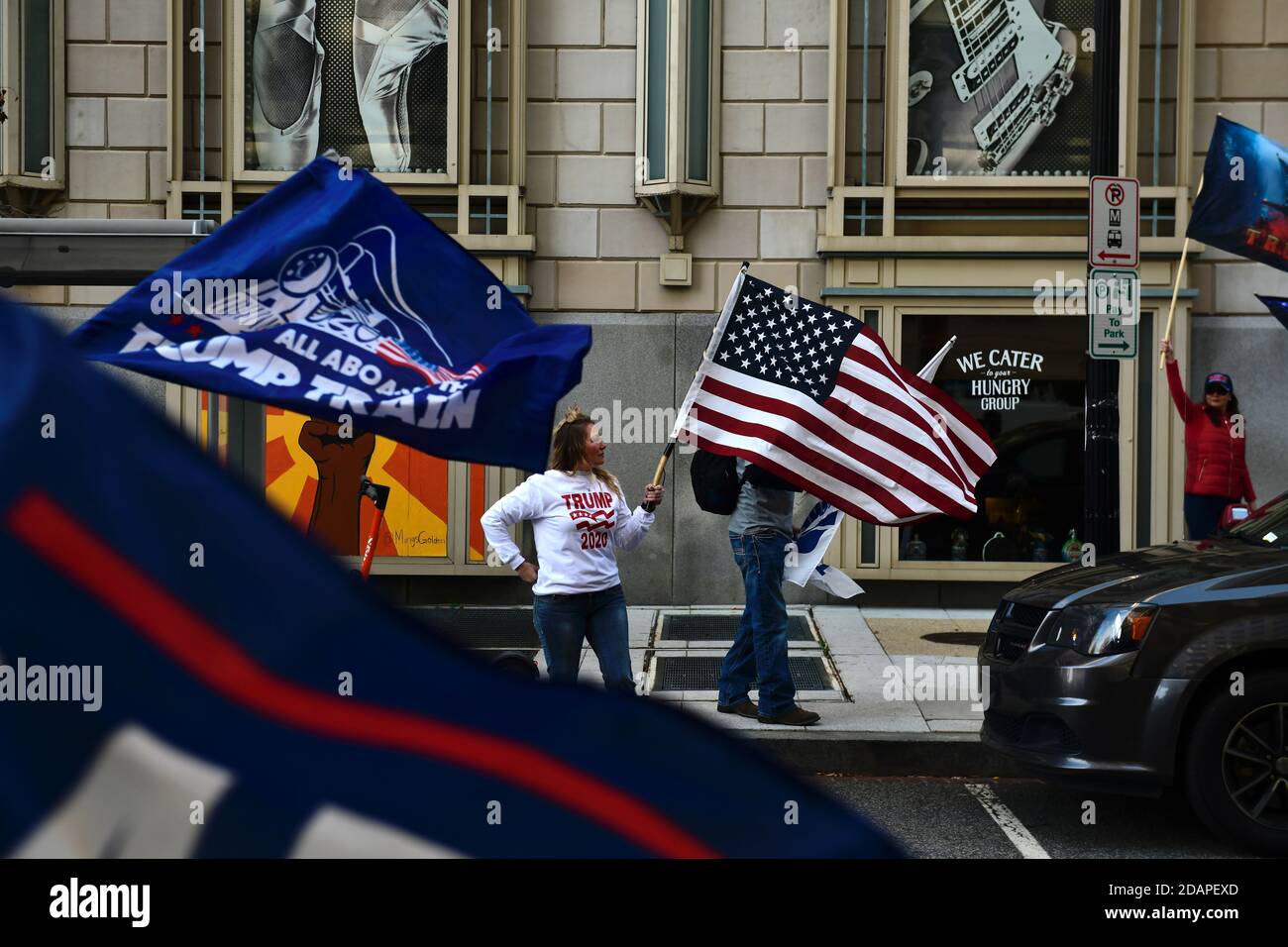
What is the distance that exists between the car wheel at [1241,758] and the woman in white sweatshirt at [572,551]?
2.68m

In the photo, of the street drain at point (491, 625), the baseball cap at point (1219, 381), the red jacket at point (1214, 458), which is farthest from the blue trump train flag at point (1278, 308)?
the street drain at point (491, 625)

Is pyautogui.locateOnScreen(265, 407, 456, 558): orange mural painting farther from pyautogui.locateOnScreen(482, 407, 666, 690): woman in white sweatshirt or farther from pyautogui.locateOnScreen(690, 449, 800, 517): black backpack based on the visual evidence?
pyautogui.locateOnScreen(482, 407, 666, 690): woman in white sweatshirt

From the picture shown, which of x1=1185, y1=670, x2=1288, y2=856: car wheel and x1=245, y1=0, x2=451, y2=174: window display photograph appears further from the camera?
x1=245, y1=0, x2=451, y2=174: window display photograph

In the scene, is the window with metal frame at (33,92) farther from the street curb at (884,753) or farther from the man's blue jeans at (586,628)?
the street curb at (884,753)

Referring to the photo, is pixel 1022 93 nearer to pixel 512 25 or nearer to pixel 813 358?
pixel 512 25

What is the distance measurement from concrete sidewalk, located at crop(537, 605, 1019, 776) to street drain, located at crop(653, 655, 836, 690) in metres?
0.03

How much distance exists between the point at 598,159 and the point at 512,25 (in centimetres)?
141

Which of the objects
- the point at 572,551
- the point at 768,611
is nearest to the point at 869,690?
the point at 768,611

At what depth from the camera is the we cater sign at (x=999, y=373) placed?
1272 cm

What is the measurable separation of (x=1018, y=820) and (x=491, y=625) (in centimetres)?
594

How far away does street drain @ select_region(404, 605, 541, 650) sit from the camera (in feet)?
36.2

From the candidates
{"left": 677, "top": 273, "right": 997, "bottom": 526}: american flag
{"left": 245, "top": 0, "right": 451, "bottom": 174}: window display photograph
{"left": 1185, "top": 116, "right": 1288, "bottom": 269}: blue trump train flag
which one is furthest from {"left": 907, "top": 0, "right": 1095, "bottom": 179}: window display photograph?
{"left": 677, "top": 273, "right": 997, "bottom": 526}: american flag

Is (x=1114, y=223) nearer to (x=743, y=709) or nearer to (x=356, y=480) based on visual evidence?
(x=743, y=709)

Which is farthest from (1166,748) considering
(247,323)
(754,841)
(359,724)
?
(359,724)
